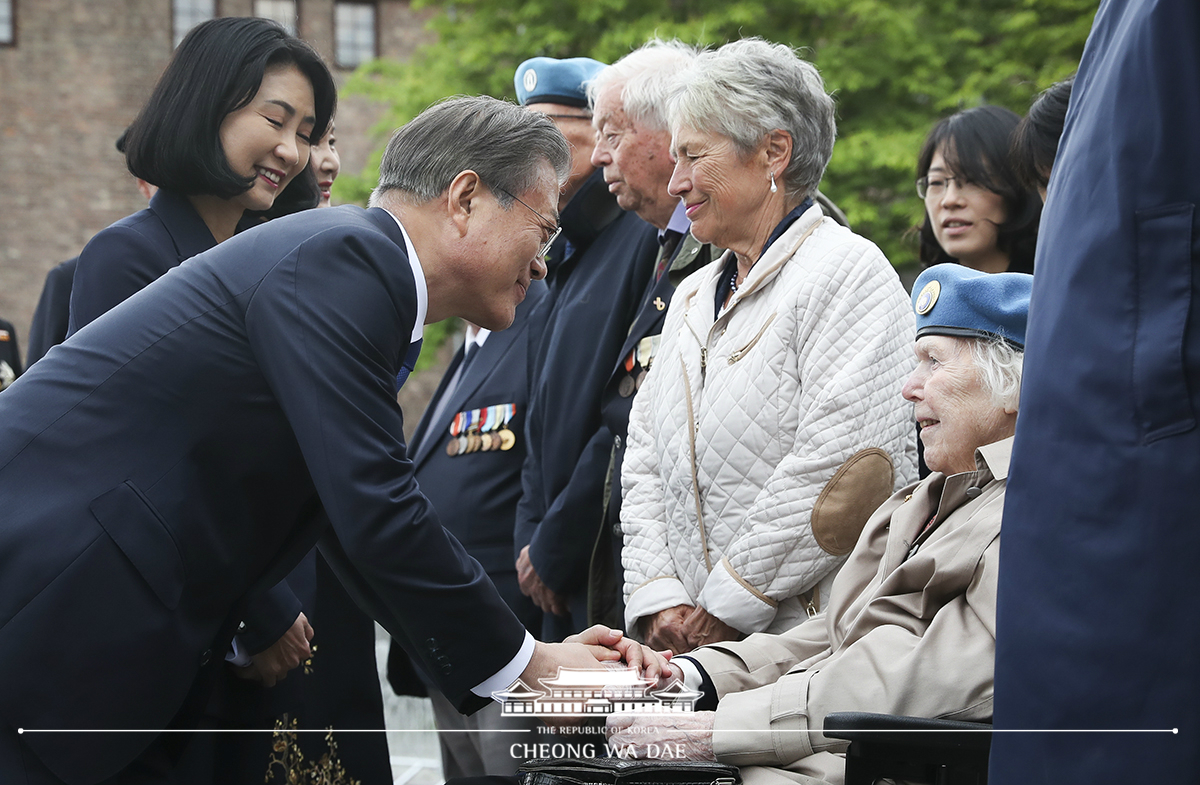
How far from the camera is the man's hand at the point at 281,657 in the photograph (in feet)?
9.74

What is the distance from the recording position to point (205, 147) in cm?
300

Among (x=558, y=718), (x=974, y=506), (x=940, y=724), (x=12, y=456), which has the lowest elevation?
(x=558, y=718)

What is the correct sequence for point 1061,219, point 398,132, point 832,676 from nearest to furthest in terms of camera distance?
1. point 1061,219
2. point 832,676
3. point 398,132

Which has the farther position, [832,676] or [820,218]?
[820,218]

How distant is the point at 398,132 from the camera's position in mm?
2555

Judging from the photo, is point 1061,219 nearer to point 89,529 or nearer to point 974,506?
point 974,506

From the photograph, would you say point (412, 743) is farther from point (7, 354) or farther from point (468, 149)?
point (468, 149)

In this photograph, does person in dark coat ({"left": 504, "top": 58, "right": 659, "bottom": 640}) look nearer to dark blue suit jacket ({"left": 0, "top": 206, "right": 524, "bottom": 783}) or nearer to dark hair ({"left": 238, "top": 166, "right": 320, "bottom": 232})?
dark hair ({"left": 238, "top": 166, "right": 320, "bottom": 232})

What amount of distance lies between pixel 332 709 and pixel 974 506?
6.08ft

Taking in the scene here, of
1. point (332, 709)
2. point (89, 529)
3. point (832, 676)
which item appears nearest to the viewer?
A: point (89, 529)

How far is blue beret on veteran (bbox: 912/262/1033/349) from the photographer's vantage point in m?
2.54

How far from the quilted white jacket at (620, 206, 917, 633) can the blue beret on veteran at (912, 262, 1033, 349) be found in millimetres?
362

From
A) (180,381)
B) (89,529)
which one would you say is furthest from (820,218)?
(89,529)

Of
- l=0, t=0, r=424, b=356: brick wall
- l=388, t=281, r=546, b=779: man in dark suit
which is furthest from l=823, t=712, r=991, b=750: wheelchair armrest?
l=0, t=0, r=424, b=356: brick wall
